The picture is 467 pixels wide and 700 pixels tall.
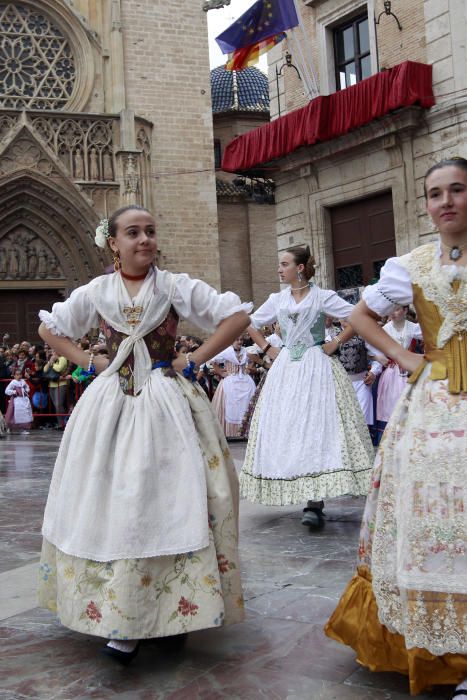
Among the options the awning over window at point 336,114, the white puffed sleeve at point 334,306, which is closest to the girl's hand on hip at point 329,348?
the white puffed sleeve at point 334,306

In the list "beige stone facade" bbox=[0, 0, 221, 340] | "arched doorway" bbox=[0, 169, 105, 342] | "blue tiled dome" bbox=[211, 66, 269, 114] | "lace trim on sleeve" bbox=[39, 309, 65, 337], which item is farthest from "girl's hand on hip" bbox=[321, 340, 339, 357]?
"blue tiled dome" bbox=[211, 66, 269, 114]

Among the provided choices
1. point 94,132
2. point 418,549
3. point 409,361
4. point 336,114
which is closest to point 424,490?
point 418,549

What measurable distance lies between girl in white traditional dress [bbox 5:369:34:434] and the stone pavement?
11226 mm

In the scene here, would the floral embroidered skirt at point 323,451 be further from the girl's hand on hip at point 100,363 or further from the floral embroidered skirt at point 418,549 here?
the floral embroidered skirt at point 418,549

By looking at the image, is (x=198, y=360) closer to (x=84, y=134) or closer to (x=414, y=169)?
(x=414, y=169)

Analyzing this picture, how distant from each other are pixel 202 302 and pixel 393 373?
6.78 metres

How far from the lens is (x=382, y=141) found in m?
15.0

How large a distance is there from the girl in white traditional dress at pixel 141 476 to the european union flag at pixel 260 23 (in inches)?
503

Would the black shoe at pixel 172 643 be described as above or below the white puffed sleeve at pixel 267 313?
below

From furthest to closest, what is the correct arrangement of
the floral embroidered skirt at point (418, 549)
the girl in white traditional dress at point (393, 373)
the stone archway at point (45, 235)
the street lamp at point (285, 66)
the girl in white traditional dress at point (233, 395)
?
the stone archway at point (45, 235) → the street lamp at point (285, 66) → the girl in white traditional dress at point (233, 395) → the girl in white traditional dress at point (393, 373) → the floral embroidered skirt at point (418, 549)

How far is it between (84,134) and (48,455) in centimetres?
1329

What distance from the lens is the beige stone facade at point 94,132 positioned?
22.3m

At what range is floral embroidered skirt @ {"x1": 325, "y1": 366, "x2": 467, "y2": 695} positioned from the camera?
271 cm

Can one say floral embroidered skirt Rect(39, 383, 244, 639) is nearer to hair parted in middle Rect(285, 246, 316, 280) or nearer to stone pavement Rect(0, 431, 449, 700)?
stone pavement Rect(0, 431, 449, 700)
